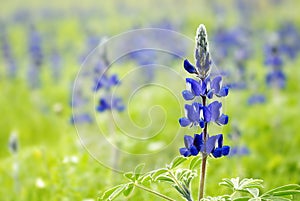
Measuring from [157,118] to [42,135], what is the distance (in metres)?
1.53

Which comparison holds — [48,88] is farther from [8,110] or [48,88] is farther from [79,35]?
[79,35]

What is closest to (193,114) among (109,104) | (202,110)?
(202,110)

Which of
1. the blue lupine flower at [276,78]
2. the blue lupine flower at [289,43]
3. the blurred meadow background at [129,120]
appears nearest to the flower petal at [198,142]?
the blurred meadow background at [129,120]

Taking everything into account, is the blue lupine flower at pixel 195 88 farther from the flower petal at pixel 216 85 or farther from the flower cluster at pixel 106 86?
the flower cluster at pixel 106 86

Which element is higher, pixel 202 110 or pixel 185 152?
pixel 202 110

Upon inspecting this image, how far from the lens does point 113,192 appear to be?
5.91 feet

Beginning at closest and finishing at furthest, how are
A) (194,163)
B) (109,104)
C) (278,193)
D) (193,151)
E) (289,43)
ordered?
1. (278,193)
2. (193,151)
3. (194,163)
4. (109,104)
5. (289,43)

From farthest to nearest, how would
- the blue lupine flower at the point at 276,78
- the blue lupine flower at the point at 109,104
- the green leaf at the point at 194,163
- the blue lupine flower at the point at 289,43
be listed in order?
the blue lupine flower at the point at 289,43 < the blue lupine flower at the point at 276,78 < the blue lupine flower at the point at 109,104 < the green leaf at the point at 194,163

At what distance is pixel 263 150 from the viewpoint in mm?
4746

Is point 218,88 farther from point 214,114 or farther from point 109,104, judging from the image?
point 109,104

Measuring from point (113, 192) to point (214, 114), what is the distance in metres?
0.48

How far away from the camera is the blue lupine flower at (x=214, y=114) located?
1822 mm

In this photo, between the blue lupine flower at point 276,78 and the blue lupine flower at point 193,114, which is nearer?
the blue lupine flower at point 193,114

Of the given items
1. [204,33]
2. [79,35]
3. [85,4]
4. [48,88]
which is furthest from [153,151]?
[85,4]
